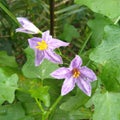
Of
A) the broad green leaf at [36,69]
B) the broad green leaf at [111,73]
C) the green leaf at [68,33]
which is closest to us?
the broad green leaf at [111,73]

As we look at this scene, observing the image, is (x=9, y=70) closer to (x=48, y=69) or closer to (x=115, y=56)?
(x=48, y=69)

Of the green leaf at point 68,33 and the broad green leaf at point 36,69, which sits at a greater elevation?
the broad green leaf at point 36,69

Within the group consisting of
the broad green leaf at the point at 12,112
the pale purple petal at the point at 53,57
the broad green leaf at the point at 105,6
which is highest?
the broad green leaf at the point at 105,6

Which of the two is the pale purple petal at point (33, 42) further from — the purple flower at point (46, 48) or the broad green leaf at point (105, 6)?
the broad green leaf at point (105, 6)

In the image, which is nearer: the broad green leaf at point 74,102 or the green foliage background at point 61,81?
the green foliage background at point 61,81

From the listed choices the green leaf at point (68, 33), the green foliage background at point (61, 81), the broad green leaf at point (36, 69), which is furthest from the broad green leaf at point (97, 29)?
the green leaf at point (68, 33)

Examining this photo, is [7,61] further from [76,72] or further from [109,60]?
[109,60]
